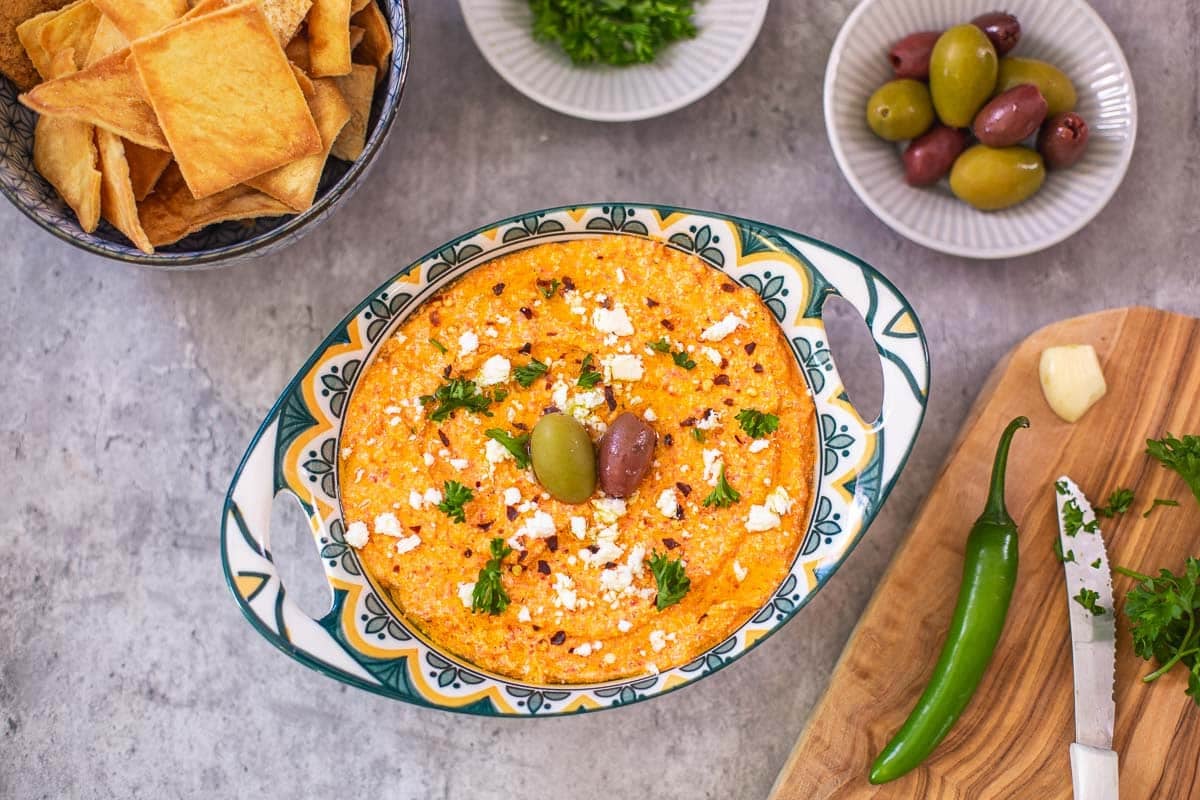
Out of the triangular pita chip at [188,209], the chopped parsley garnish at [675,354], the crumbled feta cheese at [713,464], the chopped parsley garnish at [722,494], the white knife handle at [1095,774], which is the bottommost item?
the white knife handle at [1095,774]

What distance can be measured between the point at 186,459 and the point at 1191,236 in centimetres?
243

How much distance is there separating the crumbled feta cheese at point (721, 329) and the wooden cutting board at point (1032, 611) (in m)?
0.61

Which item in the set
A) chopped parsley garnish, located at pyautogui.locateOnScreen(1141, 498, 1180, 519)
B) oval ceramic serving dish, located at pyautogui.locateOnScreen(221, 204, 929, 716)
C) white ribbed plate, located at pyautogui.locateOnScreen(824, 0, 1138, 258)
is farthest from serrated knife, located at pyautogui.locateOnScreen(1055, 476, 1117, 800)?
white ribbed plate, located at pyautogui.locateOnScreen(824, 0, 1138, 258)

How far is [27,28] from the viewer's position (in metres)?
1.88

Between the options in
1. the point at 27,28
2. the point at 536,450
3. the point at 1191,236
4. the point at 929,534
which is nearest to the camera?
the point at 27,28

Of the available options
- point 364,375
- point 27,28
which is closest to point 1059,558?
point 364,375

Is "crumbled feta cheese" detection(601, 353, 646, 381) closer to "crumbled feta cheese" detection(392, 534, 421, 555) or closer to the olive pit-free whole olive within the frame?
"crumbled feta cheese" detection(392, 534, 421, 555)

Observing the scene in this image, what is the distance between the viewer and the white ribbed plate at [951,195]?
7.43ft

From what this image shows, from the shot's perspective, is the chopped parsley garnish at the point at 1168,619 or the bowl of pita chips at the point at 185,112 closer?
the bowl of pita chips at the point at 185,112

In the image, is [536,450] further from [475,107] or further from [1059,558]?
[1059,558]

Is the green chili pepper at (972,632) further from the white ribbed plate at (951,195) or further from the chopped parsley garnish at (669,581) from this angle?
the chopped parsley garnish at (669,581)

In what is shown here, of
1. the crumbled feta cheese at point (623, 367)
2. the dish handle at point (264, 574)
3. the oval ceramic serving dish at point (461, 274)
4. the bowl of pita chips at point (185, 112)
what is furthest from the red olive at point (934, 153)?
the dish handle at point (264, 574)

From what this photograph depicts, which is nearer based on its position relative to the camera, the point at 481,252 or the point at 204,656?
the point at 481,252

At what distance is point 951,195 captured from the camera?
2359 millimetres
